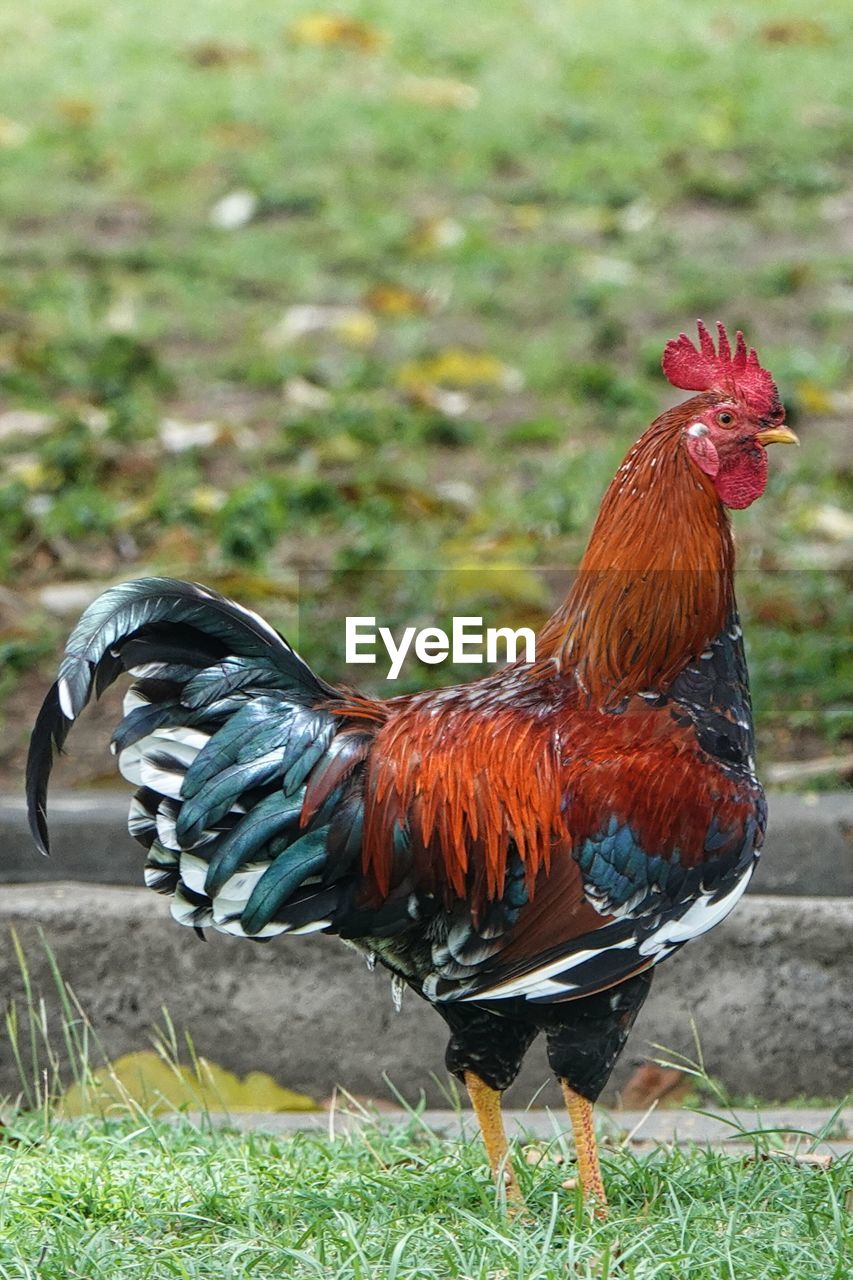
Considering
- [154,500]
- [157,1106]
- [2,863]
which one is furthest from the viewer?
[154,500]

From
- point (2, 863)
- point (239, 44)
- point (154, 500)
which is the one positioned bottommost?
point (2, 863)

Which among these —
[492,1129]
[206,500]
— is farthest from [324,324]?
[492,1129]

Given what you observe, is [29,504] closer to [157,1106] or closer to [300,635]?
[300,635]

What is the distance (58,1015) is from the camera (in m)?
4.36

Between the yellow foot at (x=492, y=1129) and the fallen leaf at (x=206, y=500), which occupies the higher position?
the fallen leaf at (x=206, y=500)

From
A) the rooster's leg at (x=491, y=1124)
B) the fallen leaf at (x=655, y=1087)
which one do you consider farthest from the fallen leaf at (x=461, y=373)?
the rooster's leg at (x=491, y=1124)

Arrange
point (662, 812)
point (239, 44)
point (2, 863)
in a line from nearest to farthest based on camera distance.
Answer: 1. point (662, 812)
2. point (2, 863)
3. point (239, 44)

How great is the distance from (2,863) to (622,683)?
7.01 feet

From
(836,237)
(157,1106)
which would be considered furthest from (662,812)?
(836,237)

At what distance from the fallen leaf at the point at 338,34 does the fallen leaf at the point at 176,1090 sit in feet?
25.4

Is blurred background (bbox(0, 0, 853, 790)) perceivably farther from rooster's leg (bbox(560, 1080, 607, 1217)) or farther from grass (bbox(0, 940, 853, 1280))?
rooster's leg (bbox(560, 1080, 607, 1217))

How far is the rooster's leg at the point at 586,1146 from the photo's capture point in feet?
10.6

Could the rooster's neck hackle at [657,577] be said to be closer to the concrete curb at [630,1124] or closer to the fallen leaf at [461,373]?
the concrete curb at [630,1124]

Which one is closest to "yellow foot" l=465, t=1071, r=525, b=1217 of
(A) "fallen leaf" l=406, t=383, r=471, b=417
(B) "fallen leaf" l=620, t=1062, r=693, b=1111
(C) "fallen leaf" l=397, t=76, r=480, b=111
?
(B) "fallen leaf" l=620, t=1062, r=693, b=1111
